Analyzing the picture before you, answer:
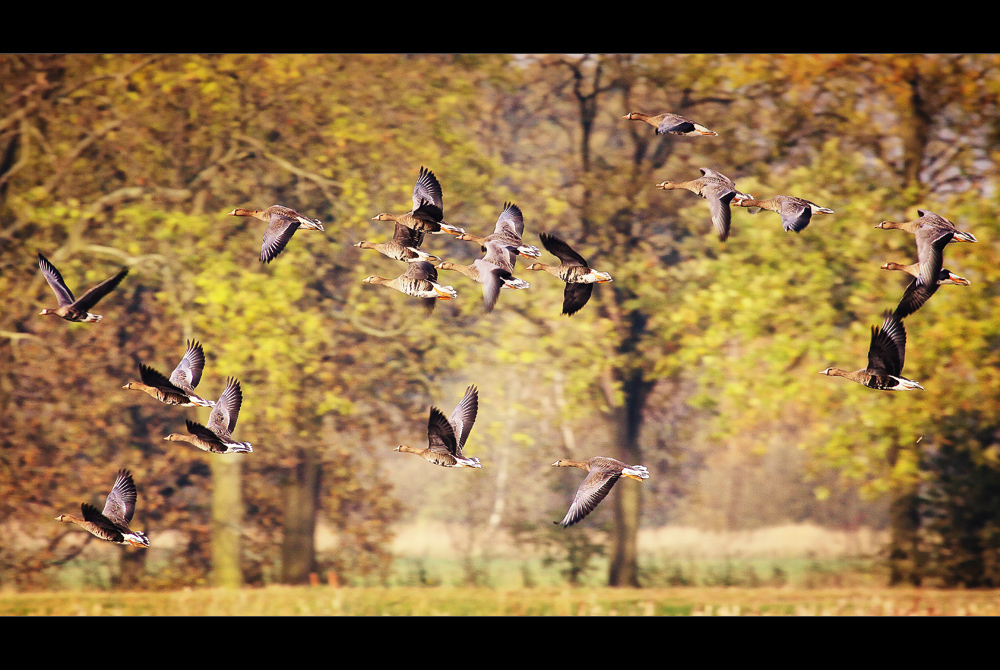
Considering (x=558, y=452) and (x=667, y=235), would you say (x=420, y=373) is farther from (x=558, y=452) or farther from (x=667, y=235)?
(x=667, y=235)

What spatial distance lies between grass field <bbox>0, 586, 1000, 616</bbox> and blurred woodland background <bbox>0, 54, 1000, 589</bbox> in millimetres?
205

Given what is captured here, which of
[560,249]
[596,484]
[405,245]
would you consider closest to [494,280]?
[560,249]

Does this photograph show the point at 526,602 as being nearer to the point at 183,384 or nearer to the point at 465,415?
the point at 465,415

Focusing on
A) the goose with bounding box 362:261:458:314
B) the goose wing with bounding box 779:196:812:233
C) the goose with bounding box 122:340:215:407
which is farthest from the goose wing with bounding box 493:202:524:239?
the goose with bounding box 122:340:215:407

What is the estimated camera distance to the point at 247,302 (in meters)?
9.16

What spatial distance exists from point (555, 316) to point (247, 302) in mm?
2808

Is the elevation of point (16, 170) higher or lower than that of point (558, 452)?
higher

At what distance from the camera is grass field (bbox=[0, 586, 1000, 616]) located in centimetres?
903

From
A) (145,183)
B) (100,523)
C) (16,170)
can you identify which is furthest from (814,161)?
(16,170)

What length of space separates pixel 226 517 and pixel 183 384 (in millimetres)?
1922

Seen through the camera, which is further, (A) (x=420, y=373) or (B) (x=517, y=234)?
(A) (x=420, y=373)

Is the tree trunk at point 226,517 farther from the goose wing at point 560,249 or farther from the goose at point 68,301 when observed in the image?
the goose wing at point 560,249

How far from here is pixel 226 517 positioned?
9398mm

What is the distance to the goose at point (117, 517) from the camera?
7535 mm
